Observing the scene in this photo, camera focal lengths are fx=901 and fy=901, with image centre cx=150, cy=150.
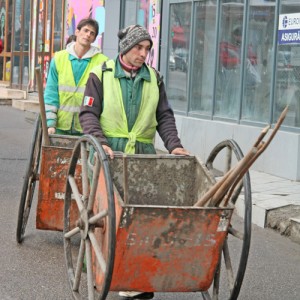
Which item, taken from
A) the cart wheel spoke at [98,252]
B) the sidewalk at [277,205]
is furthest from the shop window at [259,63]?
the cart wheel spoke at [98,252]

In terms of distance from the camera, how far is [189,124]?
13.0m

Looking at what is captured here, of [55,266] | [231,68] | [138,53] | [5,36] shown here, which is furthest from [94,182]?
[5,36]

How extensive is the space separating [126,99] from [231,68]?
691 cm

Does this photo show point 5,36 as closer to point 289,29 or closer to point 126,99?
point 289,29

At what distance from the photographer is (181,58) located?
1374cm

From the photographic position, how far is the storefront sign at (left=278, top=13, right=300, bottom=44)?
10641mm

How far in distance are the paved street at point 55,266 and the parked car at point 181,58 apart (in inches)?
200

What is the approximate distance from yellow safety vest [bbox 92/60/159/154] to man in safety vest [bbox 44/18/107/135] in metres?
1.48

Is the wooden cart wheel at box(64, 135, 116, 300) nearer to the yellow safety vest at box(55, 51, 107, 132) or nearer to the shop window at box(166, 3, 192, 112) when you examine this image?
the yellow safety vest at box(55, 51, 107, 132)

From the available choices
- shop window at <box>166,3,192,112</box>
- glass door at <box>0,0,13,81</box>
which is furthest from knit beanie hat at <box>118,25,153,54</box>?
glass door at <box>0,0,13,81</box>

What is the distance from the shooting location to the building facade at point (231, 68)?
1080cm

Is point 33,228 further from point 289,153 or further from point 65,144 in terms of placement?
point 289,153

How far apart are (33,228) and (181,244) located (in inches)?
131

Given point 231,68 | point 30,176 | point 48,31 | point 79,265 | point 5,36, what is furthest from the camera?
point 5,36
